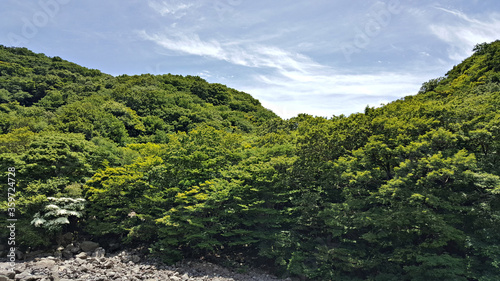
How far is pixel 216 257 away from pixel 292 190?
8.10 m

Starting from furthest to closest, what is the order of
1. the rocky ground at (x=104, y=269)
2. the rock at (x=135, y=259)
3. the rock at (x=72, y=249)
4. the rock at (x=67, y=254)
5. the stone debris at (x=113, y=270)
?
the rock at (x=72, y=249), the rock at (x=67, y=254), the rock at (x=135, y=259), the rocky ground at (x=104, y=269), the stone debris at (x=113, y=270)

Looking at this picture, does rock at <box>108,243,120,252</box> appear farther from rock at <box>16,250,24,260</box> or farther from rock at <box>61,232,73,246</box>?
rock at <box>16,250,24,260</box>

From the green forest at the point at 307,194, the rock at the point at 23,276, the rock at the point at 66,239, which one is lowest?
the rock at the point at 23,276

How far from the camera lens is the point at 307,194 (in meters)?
19.6

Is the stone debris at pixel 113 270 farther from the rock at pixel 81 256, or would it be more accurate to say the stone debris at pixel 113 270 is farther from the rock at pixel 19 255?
the rock at pixel 19 255

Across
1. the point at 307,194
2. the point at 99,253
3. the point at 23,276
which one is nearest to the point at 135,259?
the point at 99,253

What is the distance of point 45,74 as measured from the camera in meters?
64.1

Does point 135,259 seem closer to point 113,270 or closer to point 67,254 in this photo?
point 113,270

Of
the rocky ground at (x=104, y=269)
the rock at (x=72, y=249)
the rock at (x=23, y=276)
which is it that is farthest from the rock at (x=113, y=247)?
the rock at (x=23, y=276)

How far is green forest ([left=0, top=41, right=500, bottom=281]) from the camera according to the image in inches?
613

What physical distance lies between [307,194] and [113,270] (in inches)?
569

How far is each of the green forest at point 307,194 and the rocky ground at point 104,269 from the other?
4.09ft

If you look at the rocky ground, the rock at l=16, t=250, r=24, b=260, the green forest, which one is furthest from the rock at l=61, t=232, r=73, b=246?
the rock at l=16, t=250, r=24, b=260

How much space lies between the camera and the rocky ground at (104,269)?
18217 millimetres
